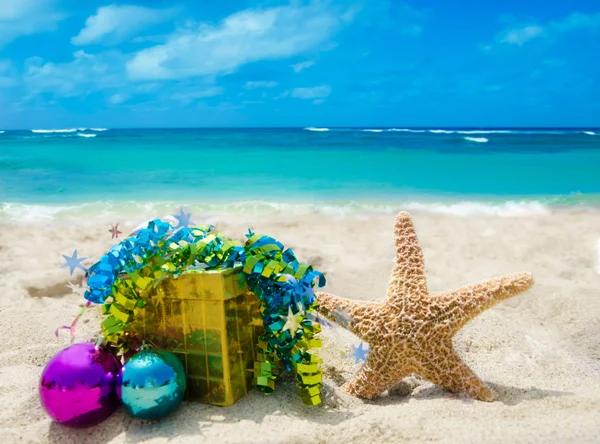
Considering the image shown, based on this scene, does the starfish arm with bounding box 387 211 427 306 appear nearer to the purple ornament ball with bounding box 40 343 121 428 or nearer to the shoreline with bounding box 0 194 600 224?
the purple ornament ball with bounding box 40 343 121 428

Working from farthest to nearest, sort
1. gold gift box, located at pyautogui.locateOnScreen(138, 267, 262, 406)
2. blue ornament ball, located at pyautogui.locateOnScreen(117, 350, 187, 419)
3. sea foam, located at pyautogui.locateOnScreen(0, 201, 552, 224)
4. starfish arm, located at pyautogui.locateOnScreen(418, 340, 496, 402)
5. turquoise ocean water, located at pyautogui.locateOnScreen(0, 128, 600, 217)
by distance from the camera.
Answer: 1. turquoise ocean water, located at pyautogui.locateOnScreen(0, 128, 600, 217)
2. sea foam, located at pyautogui.locateOnScreen(0, 201, 552, 224)
3. starfish arm, located at pyautogui.locateOnScreen(418, 340, 496, 402)
4. gold gift box, located at pyautogui.locateOnScreen(138, 267, 262, 406)
5. blue ornament ball, located at pyautogui.locateOnScreen(117, 350, 187, 419)

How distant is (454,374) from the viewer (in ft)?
9.28

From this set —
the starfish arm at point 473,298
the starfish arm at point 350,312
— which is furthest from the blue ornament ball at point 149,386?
the starfish arm at point 473,298

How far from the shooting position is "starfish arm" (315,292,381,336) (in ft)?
9.50

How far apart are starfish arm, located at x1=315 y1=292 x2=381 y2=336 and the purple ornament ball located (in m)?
1.06

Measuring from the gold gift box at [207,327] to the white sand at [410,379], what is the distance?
0.12 meters

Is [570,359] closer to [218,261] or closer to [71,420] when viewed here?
[218,261]

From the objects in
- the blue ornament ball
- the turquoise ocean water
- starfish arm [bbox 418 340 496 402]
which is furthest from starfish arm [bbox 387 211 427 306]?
the turquoise ocean water

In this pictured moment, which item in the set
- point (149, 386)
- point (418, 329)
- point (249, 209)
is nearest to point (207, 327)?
point (149, 386)

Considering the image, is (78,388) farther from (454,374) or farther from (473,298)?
(473,298)

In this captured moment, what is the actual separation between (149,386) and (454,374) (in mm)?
1427

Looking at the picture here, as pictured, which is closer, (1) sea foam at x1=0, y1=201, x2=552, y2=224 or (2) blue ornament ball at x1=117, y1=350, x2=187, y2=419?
(2) blue ornament ball at x1=117, y1=350, x2=187, y2=419

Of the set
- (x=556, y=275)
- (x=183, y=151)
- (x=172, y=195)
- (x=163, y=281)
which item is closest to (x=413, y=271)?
(x=163, y=281)

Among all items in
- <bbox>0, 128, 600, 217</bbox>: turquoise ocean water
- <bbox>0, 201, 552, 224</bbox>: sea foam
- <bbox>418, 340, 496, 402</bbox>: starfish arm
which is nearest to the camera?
<bbox>418, 340, 496, 402</bbox>: starfish arm
